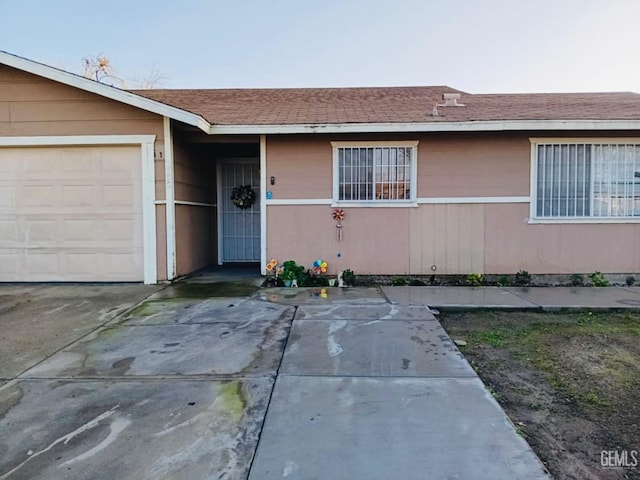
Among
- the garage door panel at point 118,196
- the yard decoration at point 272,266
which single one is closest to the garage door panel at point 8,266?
the garage door panel at point 118,196

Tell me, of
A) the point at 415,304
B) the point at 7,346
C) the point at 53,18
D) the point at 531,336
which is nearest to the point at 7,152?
the point at 7,346

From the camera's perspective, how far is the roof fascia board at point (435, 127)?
6.57m

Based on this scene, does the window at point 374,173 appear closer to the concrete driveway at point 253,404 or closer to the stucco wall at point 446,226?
the stucco wall at point 446,226

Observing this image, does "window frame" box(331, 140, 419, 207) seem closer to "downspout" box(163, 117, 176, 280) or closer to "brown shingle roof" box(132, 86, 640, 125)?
"brown shingle roof" box(132, 86, 640, 125)

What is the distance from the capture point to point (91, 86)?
6402 mm

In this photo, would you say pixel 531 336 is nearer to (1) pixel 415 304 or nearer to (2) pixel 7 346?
(1) pixel 415 304

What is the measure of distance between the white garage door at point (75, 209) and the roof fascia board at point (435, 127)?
1.85 metres

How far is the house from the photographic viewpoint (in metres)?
6.77

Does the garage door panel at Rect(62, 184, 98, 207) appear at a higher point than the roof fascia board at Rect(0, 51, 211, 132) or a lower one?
lower

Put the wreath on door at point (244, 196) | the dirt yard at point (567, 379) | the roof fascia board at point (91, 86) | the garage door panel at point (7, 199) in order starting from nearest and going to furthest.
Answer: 1. the dirt yard at point (567, 379)
2. the roof fascia board at point (91, 86)
3. the garage door panel at point (7, 199)
4. the wreath on door at point (244, 196)

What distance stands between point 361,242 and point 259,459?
5313mm

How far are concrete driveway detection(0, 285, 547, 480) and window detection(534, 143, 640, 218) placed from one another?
418 centimetres

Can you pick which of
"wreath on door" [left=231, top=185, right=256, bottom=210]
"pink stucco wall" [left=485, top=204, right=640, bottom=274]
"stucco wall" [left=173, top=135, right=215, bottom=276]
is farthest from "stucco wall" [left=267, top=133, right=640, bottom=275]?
"wreath on door" [left=231, top=185, right=256, bottom=210]

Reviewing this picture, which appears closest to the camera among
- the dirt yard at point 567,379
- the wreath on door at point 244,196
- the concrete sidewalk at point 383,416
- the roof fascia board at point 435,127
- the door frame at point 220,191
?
the concrete sidewalk at point 383,416
